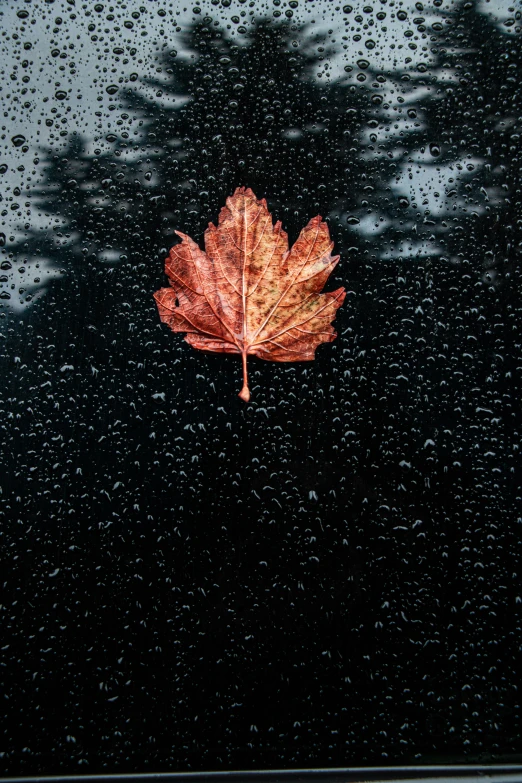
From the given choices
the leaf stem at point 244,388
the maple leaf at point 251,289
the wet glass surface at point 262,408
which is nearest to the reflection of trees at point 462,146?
the wet glass surface at point 262,408

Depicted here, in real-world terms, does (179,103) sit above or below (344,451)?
above

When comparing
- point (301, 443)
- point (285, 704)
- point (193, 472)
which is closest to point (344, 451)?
point (301, 443)

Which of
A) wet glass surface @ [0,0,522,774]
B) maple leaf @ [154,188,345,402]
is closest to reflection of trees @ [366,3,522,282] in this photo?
wet glass surface @ [0,0,522,774]

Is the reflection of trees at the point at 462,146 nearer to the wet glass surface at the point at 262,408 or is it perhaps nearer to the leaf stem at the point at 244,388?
the wet glass surface at the point at 262,408

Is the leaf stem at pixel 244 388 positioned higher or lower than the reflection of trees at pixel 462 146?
lower

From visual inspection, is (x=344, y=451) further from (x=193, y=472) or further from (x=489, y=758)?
(x=489, y=758)

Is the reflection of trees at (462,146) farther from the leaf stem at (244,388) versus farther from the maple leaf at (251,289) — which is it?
the leaf stem at (244,388)

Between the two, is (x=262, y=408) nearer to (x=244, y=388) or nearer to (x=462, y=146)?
(x=244, y=388)
